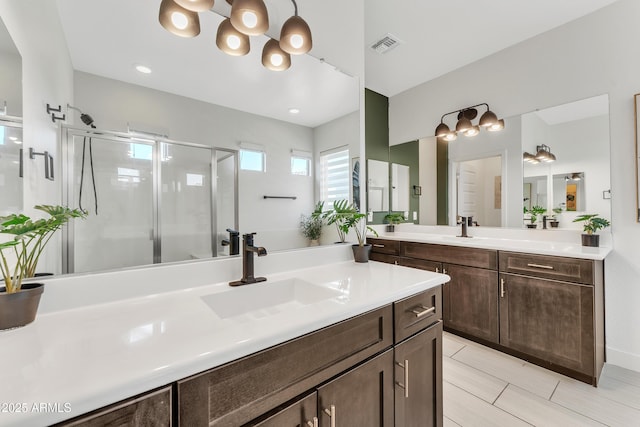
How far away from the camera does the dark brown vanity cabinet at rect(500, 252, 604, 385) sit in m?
1.76

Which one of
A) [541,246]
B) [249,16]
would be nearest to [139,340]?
[249,16]

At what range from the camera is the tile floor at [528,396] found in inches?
60.2

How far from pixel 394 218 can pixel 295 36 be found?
2.56m

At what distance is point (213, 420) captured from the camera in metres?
0.60

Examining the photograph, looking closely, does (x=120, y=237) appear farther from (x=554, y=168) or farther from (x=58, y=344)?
(x=554, y=168)

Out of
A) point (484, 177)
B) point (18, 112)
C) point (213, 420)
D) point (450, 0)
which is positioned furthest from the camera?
point (484, 177)

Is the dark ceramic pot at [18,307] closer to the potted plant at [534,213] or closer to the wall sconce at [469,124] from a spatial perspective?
the potted plant at [534,213]

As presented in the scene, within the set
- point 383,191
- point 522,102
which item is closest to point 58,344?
point 383,191

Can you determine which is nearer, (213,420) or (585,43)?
(213,420)

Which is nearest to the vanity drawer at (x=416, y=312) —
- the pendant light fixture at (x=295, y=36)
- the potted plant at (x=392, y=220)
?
the pendant light fixture at (x=295, y=36)

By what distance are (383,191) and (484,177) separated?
45.3 inches

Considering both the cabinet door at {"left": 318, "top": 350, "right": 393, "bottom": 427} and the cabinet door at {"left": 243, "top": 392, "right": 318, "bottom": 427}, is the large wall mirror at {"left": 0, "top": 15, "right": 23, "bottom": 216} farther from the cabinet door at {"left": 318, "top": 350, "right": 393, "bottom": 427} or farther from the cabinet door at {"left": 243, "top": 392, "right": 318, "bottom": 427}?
the cabinet door at {"left": 318, "top": 350, "right": 393, "bottom": 427}

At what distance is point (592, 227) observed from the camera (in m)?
2.06

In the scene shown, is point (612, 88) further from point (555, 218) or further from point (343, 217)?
point (343, 217)
